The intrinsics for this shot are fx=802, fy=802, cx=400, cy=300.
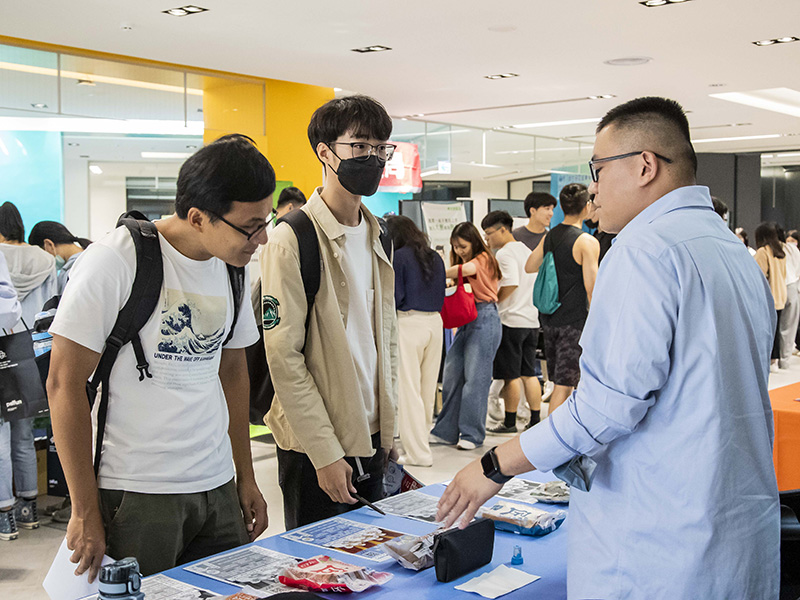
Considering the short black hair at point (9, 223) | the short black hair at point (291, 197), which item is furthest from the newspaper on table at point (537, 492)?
the short black hair at point (9, 223)

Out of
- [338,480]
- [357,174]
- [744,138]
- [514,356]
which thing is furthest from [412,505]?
[744,138]

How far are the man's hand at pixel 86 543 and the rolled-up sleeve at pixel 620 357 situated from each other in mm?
916

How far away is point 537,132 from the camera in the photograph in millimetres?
12766

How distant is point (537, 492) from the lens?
7.16 feet

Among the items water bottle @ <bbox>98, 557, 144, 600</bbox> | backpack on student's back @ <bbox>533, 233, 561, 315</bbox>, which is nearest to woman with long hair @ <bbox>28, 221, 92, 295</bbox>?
backpack on student's back @ <bbox>533, 233, 561, 315</bbox>

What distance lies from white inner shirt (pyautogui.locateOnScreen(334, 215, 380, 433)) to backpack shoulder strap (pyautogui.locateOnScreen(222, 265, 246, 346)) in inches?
11.6

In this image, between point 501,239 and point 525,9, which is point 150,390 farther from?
point 501,239

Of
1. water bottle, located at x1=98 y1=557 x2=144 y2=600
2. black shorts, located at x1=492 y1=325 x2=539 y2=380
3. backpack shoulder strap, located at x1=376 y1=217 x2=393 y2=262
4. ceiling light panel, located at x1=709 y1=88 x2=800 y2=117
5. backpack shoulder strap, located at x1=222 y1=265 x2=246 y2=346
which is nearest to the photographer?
water bottle, located at x1=98 y1=557 x2=144 y2=600

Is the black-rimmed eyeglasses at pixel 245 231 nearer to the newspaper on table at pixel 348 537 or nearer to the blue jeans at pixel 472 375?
→ the newspaper on table at pixel 348 537

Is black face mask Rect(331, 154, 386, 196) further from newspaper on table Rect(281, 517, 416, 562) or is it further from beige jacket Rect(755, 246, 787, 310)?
beige jacket Rect(755, 246, 787, 310)

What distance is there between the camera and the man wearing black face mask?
202cm

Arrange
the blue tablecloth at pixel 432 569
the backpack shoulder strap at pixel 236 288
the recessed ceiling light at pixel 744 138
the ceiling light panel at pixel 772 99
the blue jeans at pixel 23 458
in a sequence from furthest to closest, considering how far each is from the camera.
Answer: the recessed ceiling light at pixel 744 138 < the ceiling light panel at pixel 772 99 < the blue jeans at pixel 23 458 < the backpack shoulder strap at pixel 236 288 < the blue tablecloth at pixel 432 569

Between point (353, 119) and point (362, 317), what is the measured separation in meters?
0.53

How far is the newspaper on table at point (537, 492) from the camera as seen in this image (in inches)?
83.8
